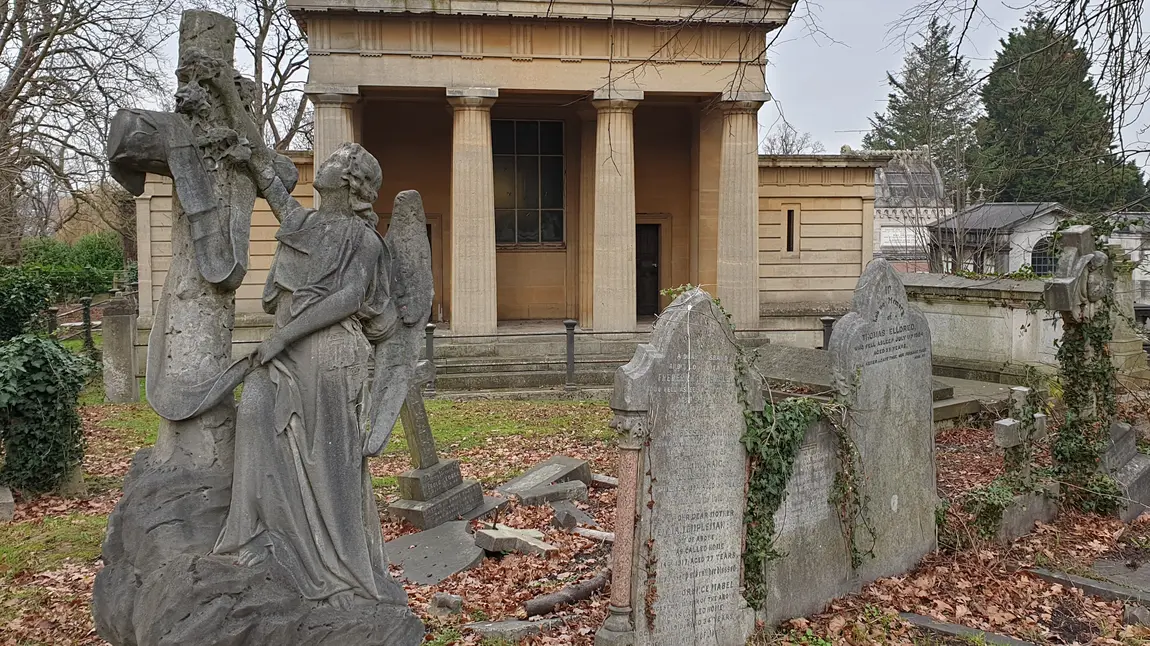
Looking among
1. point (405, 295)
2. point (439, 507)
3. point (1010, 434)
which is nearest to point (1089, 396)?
point (1010, 434)

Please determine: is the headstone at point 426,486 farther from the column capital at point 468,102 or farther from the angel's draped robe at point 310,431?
the column capital at point 468,102

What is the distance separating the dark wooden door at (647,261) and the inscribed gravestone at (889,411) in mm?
16327

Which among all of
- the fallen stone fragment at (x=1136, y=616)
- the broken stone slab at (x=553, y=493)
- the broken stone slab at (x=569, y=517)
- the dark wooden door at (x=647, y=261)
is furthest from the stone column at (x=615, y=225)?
the fallen stone fragment at (x=1136, y=616)

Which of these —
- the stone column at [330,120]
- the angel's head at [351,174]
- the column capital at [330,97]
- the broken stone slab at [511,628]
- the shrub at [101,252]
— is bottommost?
the broken stone slab at [511,628]

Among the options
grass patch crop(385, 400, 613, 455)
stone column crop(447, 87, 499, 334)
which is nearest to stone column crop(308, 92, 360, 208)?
stone column crop(447, 87, 499, 334)

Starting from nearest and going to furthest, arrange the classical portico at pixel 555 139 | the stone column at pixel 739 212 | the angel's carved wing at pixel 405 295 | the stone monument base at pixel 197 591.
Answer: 1. the stone monument base at pixel 197 591
2. the angel's carved wing at pixel 405 295
3. the classical portico at pixel 555 139
4. the stone column at pixel 739 212

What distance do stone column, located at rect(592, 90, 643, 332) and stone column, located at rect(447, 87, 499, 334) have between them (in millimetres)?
2337

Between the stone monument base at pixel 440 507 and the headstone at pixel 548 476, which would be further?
the headstone at pixel 548 476

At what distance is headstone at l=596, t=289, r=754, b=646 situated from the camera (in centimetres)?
515

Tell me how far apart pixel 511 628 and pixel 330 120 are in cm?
1435

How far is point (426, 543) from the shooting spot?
7355mm

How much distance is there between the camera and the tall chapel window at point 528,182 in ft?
75.1

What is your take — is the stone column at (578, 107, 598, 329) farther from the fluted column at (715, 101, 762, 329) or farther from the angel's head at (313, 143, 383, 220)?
the angel's head at (313, 143, 383, 220)

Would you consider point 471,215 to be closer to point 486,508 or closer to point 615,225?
point 615,225
